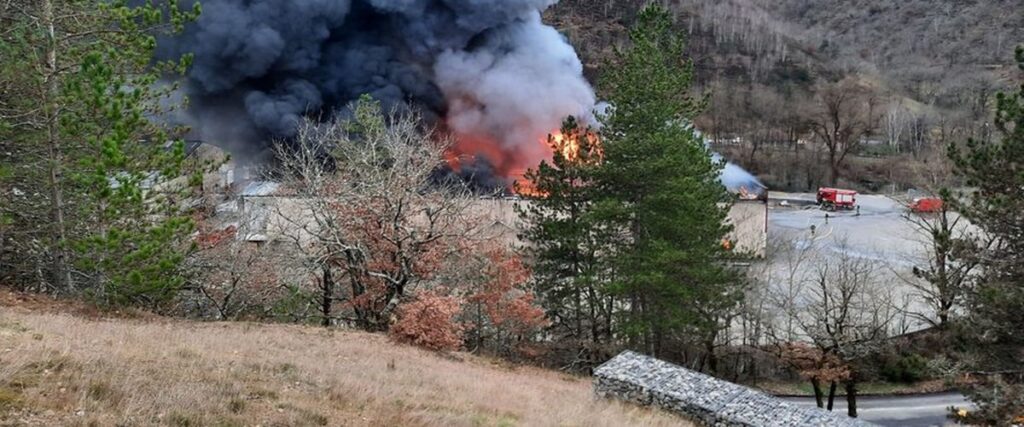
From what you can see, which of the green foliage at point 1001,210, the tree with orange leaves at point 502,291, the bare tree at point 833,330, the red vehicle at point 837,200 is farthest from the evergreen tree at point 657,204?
the red vehicle at point 837,200

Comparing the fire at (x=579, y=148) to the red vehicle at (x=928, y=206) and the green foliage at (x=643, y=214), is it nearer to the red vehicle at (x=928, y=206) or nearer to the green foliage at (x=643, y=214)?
the green foliage at (x=643, y=214)

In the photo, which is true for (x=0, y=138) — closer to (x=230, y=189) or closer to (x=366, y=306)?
(x=366, y=306)

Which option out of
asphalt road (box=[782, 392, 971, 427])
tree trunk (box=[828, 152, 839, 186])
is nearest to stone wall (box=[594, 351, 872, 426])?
asphalt road (box=[782, 392, 971, 427])

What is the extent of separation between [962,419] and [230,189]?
27.7 m

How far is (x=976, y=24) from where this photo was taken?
103 m

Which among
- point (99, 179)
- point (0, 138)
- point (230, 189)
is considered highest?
point (230, 189)

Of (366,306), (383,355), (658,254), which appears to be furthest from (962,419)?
(366,306)

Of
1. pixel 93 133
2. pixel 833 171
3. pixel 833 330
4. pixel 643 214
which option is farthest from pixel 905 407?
pixel 833 171

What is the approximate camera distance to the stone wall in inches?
494

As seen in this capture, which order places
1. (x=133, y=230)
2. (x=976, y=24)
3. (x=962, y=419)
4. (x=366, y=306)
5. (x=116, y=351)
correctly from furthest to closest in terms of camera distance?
(x=976, y=24), (x=366, y=306), (x=962, y=419), (x=133, y=230), (x=116, y=351)

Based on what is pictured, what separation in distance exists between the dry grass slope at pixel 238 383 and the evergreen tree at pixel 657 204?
6199 millimetres

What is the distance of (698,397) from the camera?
12.9 m

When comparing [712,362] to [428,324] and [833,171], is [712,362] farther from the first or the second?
[833,171]

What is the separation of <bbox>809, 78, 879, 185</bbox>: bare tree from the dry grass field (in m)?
59.8
